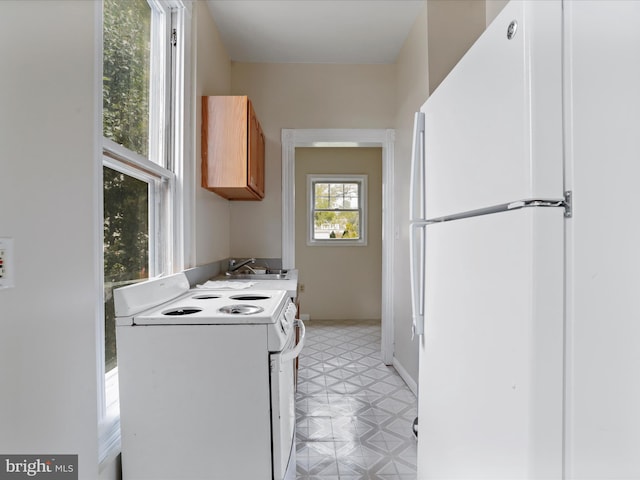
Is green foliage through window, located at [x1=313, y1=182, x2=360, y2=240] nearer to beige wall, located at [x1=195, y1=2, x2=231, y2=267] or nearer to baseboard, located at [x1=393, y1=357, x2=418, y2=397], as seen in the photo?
beige wall, located at [x1=195, y1=2, x2=231, y2=267]

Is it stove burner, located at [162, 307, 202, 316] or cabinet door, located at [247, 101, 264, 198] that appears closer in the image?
stove burner, located at [162, 307, 202, 316]

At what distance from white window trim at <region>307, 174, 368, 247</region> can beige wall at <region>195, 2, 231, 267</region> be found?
210 cm

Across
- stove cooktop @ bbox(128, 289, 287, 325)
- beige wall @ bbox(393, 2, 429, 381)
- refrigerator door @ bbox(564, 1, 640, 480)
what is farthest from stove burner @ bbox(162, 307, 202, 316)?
beige wall @ bbox(393, 2, 429, 381)

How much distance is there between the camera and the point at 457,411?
1.08 m

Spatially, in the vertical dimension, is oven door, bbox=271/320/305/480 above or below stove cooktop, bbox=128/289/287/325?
below

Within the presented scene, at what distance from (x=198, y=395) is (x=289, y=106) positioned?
2806 millimetres

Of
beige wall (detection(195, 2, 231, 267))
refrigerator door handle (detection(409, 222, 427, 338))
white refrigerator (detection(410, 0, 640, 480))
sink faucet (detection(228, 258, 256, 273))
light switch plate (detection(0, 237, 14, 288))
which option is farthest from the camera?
sink faucet (detection(228, 258, 256, 273))

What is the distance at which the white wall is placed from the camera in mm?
868

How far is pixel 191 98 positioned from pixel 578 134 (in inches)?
85.0

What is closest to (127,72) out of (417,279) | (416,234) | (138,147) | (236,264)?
(138,147)

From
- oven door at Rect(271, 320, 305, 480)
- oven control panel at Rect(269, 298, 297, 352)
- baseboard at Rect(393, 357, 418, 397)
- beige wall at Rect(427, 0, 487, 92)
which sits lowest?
baseboard at Rect(393, 357, 418, 397)

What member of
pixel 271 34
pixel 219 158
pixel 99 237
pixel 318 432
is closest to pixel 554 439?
pixel 99 237

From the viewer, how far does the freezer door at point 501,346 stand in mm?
Result: 727

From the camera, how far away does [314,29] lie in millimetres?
2885
